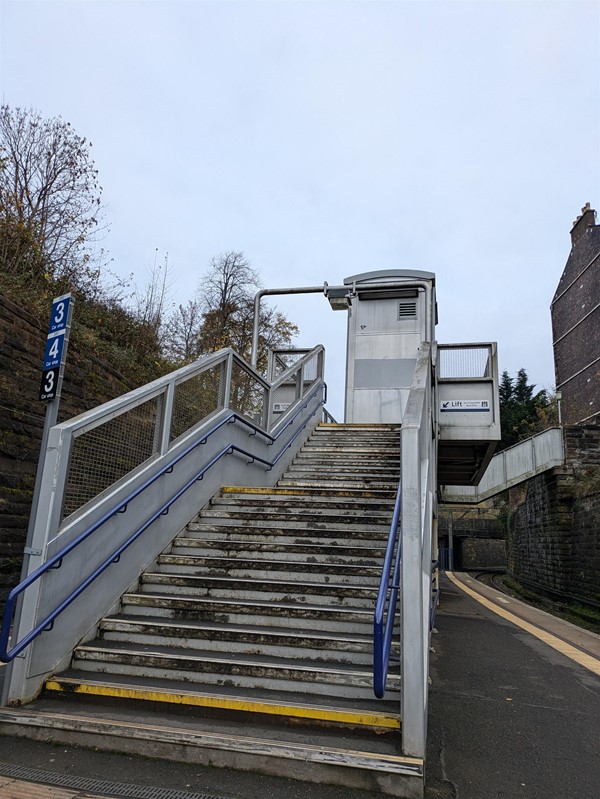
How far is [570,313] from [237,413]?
26572 millimetres

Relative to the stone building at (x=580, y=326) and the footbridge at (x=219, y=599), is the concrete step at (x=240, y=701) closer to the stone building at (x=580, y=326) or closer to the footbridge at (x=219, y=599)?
the footbridge at (x=219, y=599)

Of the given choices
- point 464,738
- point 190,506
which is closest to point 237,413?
point 190,506

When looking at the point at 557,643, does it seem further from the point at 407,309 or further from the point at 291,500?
the point at 407,309

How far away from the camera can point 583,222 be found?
89.8 feet

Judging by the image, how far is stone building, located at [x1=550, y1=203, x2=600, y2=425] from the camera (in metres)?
25.6

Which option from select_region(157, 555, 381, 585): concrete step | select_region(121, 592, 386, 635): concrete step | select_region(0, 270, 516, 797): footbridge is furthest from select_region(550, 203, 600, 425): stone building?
select_region(121, 592, 386, 635): concrete step

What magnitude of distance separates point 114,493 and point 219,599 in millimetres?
1228

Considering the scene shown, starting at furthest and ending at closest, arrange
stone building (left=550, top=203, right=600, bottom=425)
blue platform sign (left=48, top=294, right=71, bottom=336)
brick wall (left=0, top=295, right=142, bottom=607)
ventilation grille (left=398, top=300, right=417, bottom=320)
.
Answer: stone building (left=550, top=203, right=600, bottom=425) < ventilation grille (left=398, top=300, right=417, bottom=320) < brick wall (left=0, top=295, right=142, bottom=607) < blue platform sign (left=48, top=294, right=71, bottom=336)

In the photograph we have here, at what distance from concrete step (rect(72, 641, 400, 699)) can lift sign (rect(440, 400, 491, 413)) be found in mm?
A: 8178

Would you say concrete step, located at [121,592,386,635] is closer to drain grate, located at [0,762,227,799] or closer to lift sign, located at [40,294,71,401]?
drain grate, located at [0,762,227,799]

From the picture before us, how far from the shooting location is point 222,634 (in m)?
4.04

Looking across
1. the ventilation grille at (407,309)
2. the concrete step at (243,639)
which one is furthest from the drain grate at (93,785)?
the ventilation grille at (407,309)

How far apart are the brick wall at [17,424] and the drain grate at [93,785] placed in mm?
3495

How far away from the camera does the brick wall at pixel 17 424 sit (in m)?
6.05
